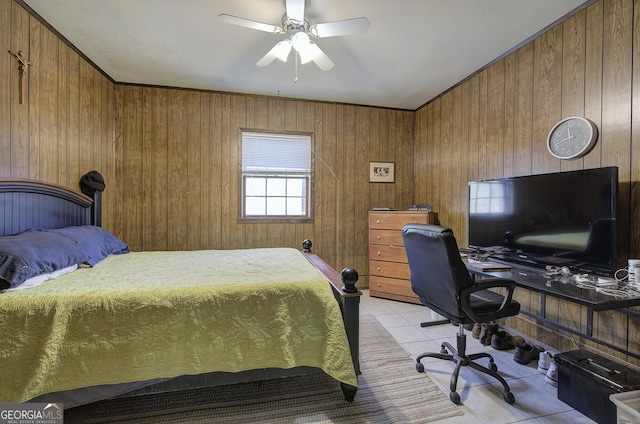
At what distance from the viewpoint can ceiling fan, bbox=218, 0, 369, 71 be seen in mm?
1897

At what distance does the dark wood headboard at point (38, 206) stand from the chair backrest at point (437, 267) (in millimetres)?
2747

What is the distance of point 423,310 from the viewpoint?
3342 millimetres

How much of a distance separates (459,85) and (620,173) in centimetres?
200

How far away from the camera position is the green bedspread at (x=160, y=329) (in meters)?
1.36

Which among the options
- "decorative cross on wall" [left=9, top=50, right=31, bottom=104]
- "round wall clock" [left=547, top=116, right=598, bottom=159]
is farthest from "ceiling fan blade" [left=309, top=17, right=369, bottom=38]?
"decorative cross on wall" [left=9, top=50, right=31, bottom=104]

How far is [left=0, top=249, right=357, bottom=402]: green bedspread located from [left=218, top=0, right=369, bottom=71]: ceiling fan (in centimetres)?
169

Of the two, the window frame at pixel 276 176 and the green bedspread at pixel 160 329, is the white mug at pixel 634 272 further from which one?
the window frame at pixel 276 176

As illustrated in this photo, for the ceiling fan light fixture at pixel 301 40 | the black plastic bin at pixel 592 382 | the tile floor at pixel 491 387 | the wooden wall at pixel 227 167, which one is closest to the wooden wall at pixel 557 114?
the black plastic bin at pixel 592 382

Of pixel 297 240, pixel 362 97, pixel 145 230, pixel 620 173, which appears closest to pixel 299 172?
pixel 297 240

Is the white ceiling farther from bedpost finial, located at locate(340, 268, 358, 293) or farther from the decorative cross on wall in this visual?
bedpost finial, located at locate(340, 268, 358, 293)

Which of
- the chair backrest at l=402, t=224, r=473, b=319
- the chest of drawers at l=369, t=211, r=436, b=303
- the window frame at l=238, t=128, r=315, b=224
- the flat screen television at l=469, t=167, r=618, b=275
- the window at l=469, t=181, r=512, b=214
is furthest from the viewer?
the window frame at l=238, t=128, r=315, b=224

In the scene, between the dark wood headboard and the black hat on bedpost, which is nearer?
the dark wood headboard

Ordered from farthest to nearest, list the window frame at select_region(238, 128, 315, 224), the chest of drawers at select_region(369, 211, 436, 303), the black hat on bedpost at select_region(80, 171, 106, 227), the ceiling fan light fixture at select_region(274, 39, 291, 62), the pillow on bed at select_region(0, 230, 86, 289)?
the window frame at select_region(238, 128, 315, 224)
the chest of drawers at select_region(369, 211, 436, 303)
the black hat on bedpost at select_region(80, 171, 106, 227)
the ceiling fan light fixture at select_region(274, 39, 291, 62)
the pillow on bed at select_region(0, 230, 86, 289)

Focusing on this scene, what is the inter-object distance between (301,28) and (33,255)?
7.41 ft
